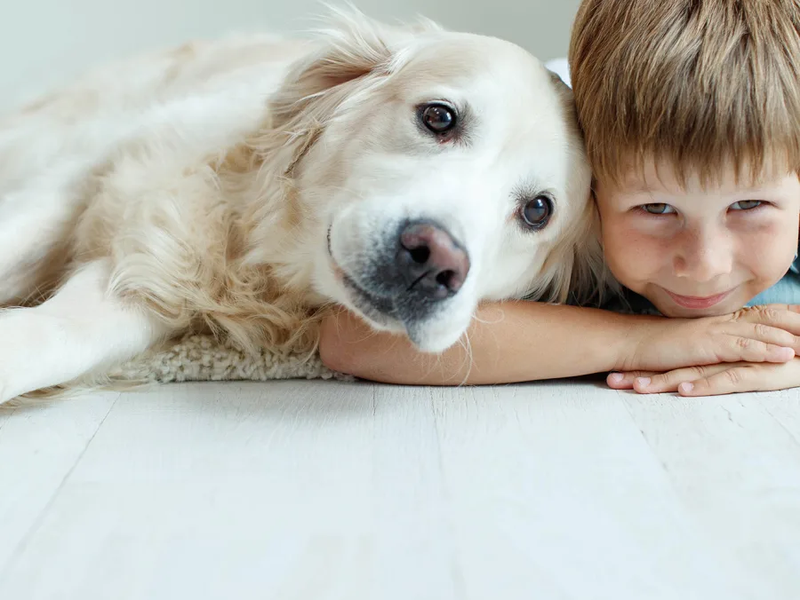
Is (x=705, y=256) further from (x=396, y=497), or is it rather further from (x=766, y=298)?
(x=396, y=497)

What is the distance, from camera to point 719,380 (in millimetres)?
1568

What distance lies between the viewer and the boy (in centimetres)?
140

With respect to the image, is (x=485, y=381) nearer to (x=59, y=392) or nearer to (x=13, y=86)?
(x=59, y=392)

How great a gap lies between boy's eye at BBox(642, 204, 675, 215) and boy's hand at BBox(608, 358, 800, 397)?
31 cm

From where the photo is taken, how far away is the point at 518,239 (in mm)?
1563

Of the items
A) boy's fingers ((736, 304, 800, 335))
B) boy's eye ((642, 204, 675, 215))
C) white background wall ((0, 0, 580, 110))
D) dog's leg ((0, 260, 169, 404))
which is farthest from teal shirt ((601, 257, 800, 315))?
white background wall ((0, 0, 580, 110))

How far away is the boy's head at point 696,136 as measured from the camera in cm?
140

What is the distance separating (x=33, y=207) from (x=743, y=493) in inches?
59.8

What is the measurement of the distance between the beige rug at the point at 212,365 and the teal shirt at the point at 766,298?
669mm

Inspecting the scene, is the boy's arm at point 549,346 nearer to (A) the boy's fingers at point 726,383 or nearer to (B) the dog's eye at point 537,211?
(A) the boy's fingers at point 726,383

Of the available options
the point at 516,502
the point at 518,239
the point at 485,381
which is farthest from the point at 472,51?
the point at 516,502

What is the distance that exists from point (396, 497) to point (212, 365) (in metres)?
0.60

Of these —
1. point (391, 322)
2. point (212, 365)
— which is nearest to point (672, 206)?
point (391, 322)

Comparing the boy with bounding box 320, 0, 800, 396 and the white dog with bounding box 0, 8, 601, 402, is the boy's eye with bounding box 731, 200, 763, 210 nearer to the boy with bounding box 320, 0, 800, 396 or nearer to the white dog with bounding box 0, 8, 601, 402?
the boy with bounding box 320, 0, 800, 396
